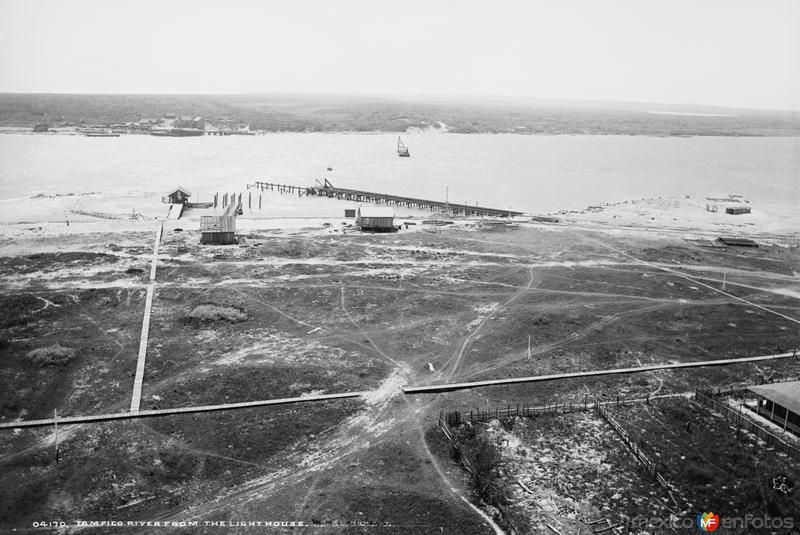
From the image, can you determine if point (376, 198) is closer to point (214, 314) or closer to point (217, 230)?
point (217, 230)

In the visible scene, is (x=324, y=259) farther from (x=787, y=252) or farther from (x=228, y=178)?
(x=228, y=178)

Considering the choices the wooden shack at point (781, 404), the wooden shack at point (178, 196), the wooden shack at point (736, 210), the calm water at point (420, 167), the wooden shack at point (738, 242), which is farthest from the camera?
the calm water at point (420, 167)

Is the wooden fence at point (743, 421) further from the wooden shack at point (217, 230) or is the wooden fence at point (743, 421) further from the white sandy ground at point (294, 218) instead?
the wooden shack at point (217, 230)

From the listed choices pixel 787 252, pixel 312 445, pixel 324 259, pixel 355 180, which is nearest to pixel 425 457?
pixel 312 445

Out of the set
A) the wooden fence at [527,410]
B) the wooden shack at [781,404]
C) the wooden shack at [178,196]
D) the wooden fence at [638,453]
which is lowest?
the wooden fence at [638,453]

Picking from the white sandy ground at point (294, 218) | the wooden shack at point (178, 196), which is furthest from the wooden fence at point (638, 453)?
the wooden shack at point (178, 196)

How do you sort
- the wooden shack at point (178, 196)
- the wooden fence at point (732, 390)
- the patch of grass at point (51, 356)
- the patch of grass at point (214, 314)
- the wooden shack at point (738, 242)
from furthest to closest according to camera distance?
the wooden shack at point (178, 196), the wooden shack at point (738, 242), the patch of grass at point (214, 314), the patch of grass at point (51, 356), the wooden fence at point (732, 390)

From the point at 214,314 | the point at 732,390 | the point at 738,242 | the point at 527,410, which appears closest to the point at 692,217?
the point at 738,242
